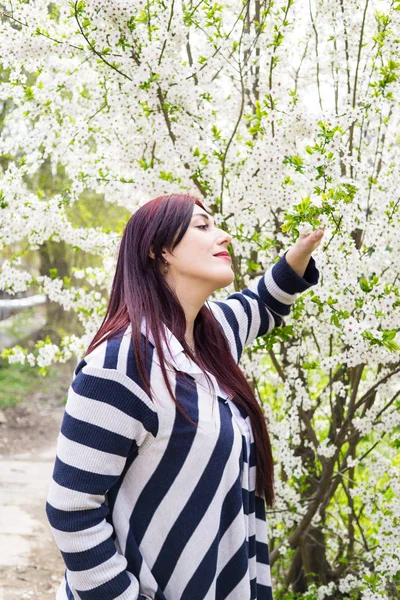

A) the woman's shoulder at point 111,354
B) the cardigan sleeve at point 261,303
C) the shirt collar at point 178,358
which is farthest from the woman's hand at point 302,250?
the woman's shoulder at point 111,354

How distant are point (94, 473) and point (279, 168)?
146 centimetres

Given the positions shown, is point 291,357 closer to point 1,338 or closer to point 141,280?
point 141,280

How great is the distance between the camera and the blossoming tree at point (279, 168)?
246 cm

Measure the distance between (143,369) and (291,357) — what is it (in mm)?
1697

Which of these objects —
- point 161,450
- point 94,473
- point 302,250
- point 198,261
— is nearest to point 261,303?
point 302,250

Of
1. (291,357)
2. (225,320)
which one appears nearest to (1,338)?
(291,357)

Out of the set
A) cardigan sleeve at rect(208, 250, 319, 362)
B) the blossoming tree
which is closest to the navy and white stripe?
cardigan sleeve at rect(208, 250, 319, 362)

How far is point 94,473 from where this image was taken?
1523mm

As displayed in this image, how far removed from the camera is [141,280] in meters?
1.78

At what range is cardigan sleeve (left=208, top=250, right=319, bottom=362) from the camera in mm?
2154

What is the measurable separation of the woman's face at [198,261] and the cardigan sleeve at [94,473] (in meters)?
0.38

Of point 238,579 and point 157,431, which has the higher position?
point 157,431

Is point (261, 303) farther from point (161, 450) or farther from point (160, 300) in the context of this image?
point (161, 450)

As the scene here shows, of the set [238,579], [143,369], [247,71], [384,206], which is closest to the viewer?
[143,369]
